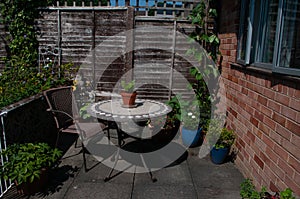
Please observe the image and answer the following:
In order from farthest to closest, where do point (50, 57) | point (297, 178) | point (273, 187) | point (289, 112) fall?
1. point (50, 57)
2. point (273, 187)
3. point (289, 112)
4. point (297, 178)

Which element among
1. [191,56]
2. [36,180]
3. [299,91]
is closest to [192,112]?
[191,56]

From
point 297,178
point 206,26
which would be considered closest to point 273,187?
point 297,178

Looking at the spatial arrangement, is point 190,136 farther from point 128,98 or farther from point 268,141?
point 268,141

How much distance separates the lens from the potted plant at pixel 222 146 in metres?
3.06

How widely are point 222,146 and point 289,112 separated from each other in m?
1.26

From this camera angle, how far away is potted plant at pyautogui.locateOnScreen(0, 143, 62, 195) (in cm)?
221

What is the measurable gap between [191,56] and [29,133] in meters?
2.96

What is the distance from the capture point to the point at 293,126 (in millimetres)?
1837

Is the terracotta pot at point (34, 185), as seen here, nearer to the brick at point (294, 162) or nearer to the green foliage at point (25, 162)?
the green foliage at point (25, 162)

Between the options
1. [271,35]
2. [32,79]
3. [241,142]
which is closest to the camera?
[271,35]

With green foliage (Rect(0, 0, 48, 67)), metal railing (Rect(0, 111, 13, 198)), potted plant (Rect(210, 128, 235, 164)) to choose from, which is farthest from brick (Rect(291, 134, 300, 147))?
green foliage (Rect(0, 0, 48, 67))

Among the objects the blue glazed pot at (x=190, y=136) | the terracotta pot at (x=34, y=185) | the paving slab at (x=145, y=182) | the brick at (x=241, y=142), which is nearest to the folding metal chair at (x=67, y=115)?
the paving slab at (x=145, y=182)

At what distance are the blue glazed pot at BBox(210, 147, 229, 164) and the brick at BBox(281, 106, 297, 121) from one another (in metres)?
1.20

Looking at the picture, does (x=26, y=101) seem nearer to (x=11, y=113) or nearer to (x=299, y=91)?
(x=11, y=113)
